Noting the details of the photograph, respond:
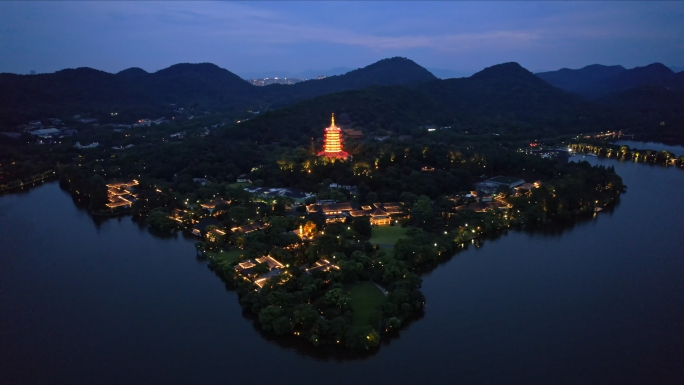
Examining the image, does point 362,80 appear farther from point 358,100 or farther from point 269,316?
point 269,316

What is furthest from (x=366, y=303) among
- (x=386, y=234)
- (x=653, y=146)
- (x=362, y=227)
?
(x=653, y=146)

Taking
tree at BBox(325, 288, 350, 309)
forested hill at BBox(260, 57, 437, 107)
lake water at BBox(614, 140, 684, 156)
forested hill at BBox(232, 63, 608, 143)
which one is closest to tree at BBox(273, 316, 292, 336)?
tree at BBox(325, 288, 350, 309)

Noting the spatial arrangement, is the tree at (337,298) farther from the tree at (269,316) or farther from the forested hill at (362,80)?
the forested hill at (362,80)

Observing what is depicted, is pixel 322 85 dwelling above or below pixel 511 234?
above

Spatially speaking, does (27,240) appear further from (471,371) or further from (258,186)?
(471,371)

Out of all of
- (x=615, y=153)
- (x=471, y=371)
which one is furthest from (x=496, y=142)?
(x=471, y=371)

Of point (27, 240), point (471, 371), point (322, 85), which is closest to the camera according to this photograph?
point (471, 371)

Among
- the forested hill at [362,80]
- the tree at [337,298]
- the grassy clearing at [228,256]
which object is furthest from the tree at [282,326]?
the forested hill at [362,80]

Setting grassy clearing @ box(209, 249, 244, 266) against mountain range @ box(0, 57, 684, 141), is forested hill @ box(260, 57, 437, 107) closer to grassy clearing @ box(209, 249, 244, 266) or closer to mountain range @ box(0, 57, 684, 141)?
mountain range @ box(0, 57, 684, 141)
